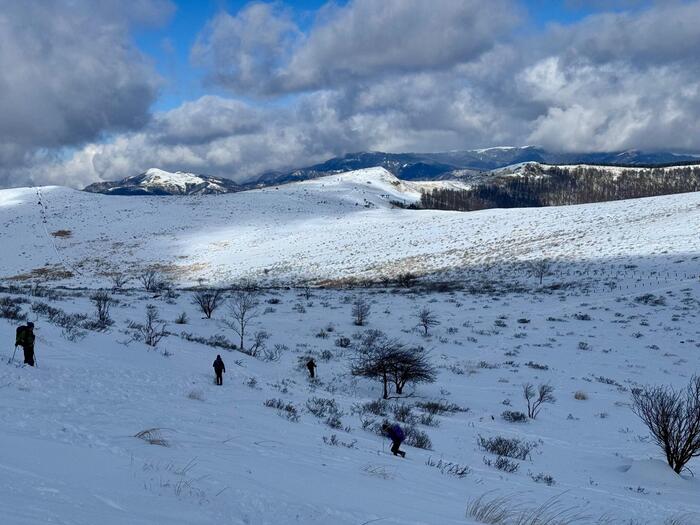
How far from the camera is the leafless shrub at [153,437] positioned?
6043mm

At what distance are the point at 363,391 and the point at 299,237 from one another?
48.3 metres

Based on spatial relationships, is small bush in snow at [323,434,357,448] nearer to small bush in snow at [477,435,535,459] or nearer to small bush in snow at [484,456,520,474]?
small bush in snow at [484,456,520,474]

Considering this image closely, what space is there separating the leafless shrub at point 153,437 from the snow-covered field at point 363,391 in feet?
0.22

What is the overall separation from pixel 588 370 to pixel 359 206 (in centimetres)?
7964

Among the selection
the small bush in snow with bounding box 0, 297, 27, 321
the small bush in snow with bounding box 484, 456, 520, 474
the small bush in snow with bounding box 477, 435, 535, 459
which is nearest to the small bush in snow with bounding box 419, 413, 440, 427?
the small bush in snow with bounding box 477, 435, 535, 459

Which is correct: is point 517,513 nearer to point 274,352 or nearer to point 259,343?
point 274,352

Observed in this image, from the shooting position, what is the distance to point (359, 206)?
9700cm

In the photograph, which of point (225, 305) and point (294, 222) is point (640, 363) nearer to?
point (225, 305)

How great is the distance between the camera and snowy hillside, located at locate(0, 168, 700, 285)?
4569 centimetres

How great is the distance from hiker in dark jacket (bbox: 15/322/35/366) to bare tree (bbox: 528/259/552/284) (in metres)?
34.2

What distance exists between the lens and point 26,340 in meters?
8.81

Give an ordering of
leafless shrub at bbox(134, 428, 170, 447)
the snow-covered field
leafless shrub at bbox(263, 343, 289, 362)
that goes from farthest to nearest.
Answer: leafless shrub at bbox(263, 343, 289, 362), leafless shrub at bbox(134, 428, 170, 447), the snow-covered field

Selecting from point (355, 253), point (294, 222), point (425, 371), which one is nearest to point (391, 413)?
point (425, 371)

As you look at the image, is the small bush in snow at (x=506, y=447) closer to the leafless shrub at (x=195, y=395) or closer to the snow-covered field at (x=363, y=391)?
the snow-covered field at (x=363, y=391)
